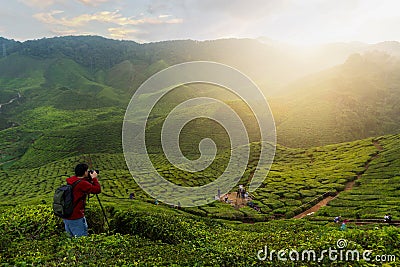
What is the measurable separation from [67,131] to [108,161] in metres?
44.6

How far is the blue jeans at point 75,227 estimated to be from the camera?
930 cm

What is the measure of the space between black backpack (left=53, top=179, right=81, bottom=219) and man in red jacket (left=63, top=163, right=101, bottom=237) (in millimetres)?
113

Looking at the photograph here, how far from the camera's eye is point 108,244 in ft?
28.4

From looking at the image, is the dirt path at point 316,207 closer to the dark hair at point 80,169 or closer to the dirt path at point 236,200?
the dirt path at point 236,200

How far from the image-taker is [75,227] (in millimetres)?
9383

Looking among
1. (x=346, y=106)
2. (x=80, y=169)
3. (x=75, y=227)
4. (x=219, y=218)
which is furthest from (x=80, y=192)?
(x=346, y=106)

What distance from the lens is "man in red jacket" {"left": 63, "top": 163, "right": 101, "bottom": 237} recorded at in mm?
8688

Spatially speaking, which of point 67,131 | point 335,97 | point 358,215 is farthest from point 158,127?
point 358,215

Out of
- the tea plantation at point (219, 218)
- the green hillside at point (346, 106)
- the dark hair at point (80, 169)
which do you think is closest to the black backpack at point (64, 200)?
the dark hair at point (80, 169)

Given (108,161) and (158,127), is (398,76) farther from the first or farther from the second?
(108,161)

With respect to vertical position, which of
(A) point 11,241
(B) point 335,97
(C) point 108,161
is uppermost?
(B) point 335,97

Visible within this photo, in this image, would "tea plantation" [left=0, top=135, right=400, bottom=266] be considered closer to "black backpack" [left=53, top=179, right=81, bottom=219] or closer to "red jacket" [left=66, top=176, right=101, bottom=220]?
"black backpack" [left=53, top=179, right=81, bottom=219]

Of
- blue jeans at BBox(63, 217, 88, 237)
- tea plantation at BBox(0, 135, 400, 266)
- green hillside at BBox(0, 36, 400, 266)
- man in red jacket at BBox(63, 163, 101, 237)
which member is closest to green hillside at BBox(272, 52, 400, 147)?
green hillside at BBox(0, 36, 400, 266)

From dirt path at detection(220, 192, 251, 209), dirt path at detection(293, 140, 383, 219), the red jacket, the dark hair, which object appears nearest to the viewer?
the red jacket
